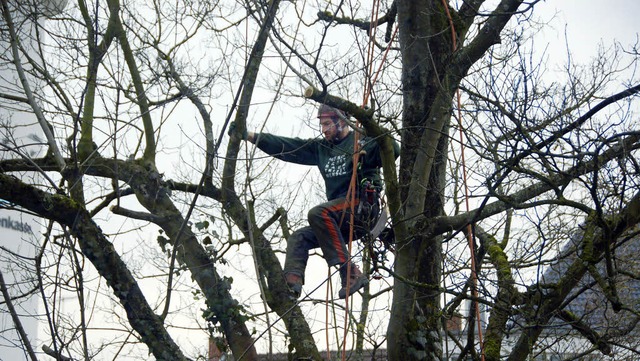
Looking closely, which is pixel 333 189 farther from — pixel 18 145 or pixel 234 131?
pixel 18 145

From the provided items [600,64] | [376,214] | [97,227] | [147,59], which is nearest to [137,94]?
[147,59]

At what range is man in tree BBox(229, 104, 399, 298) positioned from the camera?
20.4ft

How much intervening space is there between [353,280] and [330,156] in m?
0.96

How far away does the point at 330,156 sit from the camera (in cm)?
662

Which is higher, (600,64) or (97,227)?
(600,64)

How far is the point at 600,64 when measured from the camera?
25.4 feet

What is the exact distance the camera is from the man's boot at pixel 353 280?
20.0 feet

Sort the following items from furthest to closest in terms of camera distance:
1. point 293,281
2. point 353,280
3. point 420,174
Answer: point 293,281 → point 353,280 → point 420,174

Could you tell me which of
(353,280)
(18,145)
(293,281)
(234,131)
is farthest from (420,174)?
(18,145)

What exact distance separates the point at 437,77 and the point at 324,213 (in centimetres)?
124

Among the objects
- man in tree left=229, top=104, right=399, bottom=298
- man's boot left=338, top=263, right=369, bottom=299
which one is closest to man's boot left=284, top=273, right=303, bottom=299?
man in tree left=229, top=104, right=399, bottom=298

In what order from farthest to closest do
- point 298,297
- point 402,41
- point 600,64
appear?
point 600,64 < point 298,297 < point 402,41

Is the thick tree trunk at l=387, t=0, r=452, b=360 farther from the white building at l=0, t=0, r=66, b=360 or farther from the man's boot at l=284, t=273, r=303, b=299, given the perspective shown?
the white building at l=0, t=0, r=66, b=360

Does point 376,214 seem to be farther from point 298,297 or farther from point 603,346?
point 603,346
